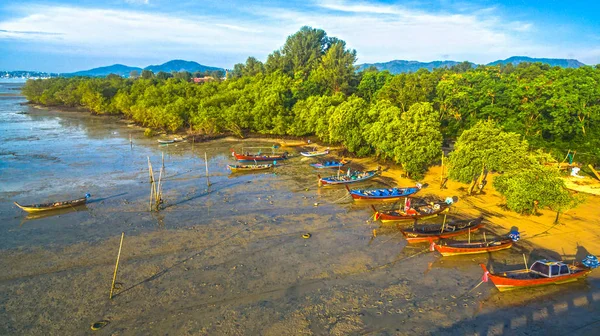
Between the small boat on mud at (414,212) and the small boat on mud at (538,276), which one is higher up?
the small boat on mud at (414,212)

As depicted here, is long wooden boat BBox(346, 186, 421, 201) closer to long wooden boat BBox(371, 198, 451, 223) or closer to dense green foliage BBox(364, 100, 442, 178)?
long wooden boat BBox(371, 198, 451, 223)

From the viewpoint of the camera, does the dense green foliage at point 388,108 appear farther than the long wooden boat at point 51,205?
Yes

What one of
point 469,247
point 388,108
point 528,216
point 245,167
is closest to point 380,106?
point 388,108

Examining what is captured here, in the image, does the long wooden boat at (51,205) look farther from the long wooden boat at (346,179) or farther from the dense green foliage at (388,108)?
the dense green foliage at (388,108)

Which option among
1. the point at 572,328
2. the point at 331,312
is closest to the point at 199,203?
the point at 331,312

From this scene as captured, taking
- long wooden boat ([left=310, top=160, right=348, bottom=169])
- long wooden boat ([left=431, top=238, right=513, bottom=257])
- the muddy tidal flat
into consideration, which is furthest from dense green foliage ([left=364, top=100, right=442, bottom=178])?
long wooden boat ([left=431, top=238, right=513, bottom=257])

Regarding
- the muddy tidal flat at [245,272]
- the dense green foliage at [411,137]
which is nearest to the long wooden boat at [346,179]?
the muddy tidal flat at [245,272]

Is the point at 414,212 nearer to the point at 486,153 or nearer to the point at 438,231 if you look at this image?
the point at 438,231
